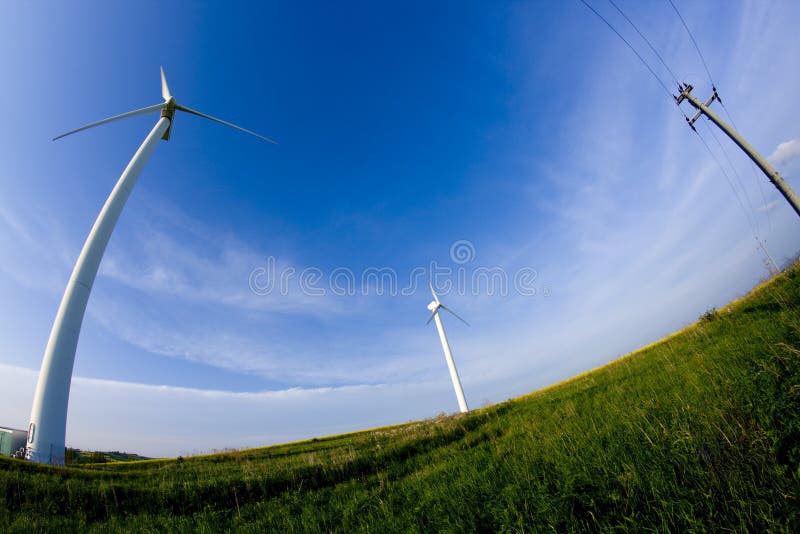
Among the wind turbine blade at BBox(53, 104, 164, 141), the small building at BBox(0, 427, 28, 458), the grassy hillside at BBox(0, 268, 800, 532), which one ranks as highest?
the wind turbine blade at BBox(53, 104, 164, 141)

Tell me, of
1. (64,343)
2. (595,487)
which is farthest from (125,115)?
(595,487)

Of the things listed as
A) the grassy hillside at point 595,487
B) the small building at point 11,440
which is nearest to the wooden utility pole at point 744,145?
the grassy hillside at point 595,487

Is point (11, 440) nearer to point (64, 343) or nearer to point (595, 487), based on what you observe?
point (64, 343)

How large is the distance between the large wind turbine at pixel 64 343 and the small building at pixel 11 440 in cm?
1144

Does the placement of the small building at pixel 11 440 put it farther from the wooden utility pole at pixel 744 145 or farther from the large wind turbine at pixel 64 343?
the wooden utility pole at pixel 744 145

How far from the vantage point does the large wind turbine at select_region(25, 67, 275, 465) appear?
64.2 feet

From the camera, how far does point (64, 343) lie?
22.0 metres

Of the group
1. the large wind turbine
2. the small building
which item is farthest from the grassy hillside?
the small building

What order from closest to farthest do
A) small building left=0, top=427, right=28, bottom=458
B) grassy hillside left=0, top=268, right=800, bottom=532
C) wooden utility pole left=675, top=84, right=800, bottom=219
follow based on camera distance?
grassy hillside left=0, top=268, right=800, bottom=532
wooden utility pole left=675, top=84, right=800, bottom=219
small building left=0, top=427, right=28, bottom=458

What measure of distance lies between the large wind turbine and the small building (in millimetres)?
11441

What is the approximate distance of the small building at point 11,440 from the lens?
25938mm

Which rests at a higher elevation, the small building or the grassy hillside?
the small building

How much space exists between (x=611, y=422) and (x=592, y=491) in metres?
3.84

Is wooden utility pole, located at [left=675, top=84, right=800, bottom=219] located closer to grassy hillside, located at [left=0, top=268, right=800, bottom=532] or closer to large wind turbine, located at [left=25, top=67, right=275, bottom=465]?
grassy hillside, located at [left=0, top=268, right=800, bottom=532]
